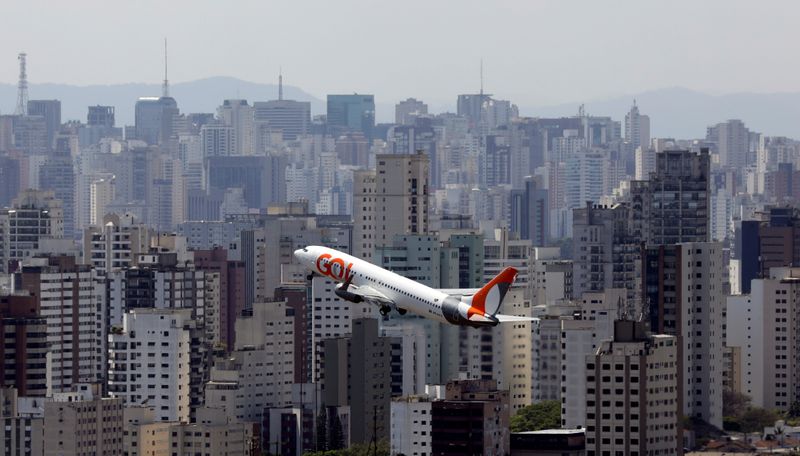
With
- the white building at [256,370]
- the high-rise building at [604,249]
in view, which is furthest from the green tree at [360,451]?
the high-rise building at [604,249]

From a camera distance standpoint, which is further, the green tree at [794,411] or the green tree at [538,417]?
the green tree at [794,411]

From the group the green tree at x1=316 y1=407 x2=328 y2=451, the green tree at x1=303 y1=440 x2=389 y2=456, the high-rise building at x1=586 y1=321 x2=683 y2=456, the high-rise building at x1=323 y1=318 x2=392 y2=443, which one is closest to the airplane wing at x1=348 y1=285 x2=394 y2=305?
the high-rise building at x1=586 y1=321 x2=683 y2=456

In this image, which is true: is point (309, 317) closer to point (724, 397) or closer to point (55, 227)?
point (724, 397)

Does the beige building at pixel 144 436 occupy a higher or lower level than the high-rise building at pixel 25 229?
lower

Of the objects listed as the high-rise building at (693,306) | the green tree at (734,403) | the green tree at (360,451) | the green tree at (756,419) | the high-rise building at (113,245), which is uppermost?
the high-rise building at (113,245)

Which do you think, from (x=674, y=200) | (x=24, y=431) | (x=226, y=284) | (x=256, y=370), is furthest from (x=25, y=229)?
(x=24, y=431)

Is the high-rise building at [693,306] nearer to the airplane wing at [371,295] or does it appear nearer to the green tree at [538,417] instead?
the green tree at [538,417]

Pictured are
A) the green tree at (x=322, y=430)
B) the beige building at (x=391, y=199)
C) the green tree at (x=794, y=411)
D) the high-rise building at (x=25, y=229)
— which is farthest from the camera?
the high-rise building at (x=25, y=229)
